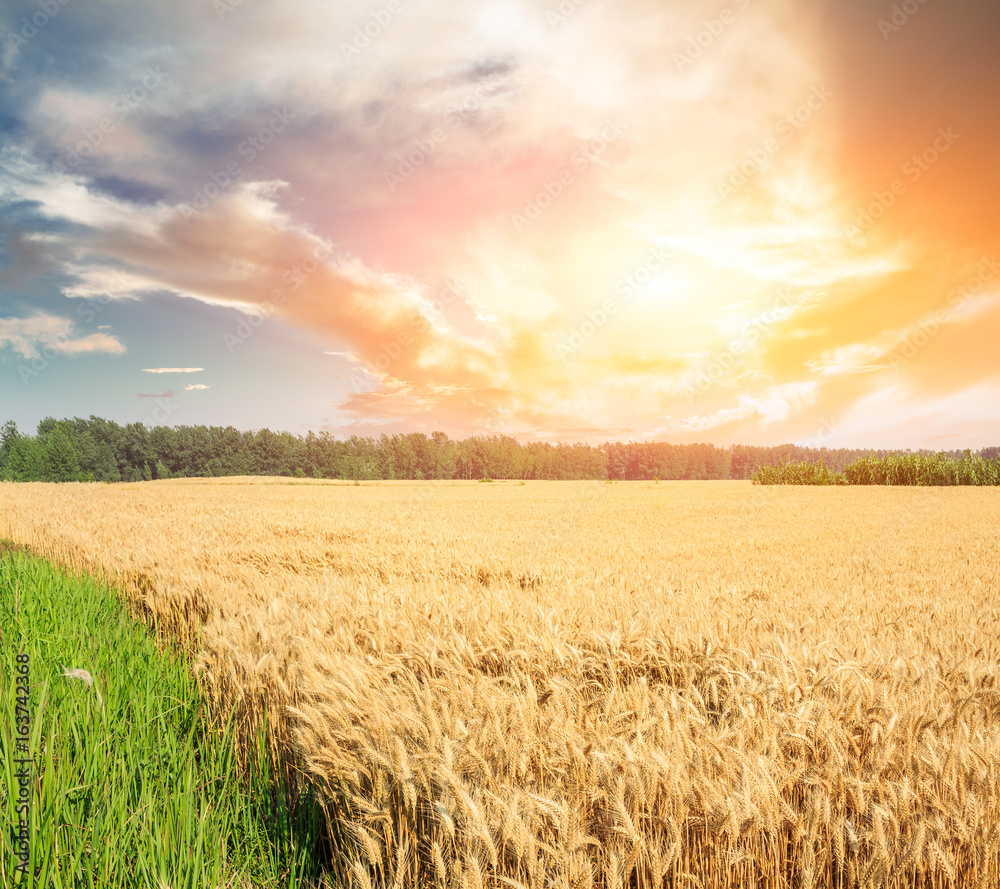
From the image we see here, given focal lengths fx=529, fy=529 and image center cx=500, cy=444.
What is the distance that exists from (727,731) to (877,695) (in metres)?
1.29

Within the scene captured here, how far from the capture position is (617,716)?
279 cm

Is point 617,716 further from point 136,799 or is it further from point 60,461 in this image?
point 60,461

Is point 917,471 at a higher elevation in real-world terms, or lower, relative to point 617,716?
higher

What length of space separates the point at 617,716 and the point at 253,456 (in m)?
107

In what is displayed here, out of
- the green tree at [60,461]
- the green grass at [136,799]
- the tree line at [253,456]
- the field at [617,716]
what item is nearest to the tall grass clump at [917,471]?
the tree line at [253,456]

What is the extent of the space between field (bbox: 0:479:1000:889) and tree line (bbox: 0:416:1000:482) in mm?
79008

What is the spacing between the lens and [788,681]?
331cm

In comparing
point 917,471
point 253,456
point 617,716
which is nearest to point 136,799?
point 617,716

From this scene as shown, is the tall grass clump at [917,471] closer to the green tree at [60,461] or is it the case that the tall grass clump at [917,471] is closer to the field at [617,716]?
the field at [617,716]

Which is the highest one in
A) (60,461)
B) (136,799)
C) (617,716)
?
(60,461)

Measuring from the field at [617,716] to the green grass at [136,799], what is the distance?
0.25 metres

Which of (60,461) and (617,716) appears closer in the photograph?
(617,716)

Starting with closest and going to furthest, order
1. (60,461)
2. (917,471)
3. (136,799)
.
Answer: (136,799)
(917,471)
(60,461)

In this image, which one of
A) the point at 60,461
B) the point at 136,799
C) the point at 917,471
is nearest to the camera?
the point at 136,799
